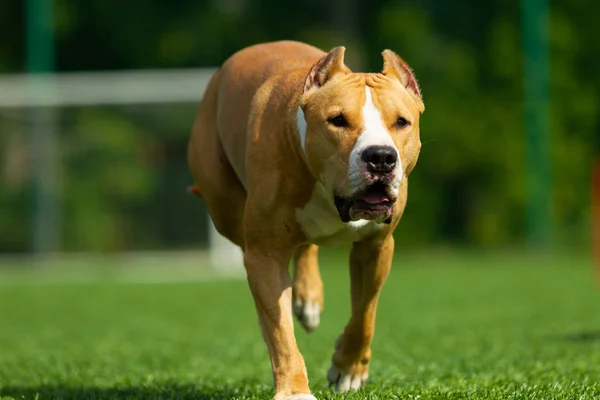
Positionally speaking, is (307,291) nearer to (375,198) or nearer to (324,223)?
(324,223)

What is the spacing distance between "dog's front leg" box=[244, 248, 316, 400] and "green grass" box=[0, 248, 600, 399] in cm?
24

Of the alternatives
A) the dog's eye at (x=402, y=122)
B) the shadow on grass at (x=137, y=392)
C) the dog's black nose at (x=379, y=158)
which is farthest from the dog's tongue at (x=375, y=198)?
the shadow on grass at (x=137, y=392)

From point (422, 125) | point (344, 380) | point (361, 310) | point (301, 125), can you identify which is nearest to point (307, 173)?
point (301, 125)

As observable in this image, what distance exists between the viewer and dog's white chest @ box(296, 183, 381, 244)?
449 centimetres

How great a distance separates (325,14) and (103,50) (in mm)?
5182

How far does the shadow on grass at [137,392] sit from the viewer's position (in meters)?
4.99

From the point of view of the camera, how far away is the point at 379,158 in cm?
397

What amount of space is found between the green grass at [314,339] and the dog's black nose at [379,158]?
3.25 feet

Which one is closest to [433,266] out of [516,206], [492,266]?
[492,266]

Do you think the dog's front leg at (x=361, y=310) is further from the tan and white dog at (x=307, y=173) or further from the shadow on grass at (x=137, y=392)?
the shadow on grass at (x=137, y=392)

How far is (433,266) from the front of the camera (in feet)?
61.6

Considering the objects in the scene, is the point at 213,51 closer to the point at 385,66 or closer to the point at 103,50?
the point at 103,50

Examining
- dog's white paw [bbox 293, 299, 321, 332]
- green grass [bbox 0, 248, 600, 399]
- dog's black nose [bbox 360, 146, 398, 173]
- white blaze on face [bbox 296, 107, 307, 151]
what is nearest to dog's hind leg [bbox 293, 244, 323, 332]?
dog's white paw [bbox 293, 299, 321, 332]

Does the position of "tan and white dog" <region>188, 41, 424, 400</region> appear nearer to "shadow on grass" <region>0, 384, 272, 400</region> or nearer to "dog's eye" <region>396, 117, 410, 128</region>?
"dog's eye" <region>396, 117, 410, 128</region>
